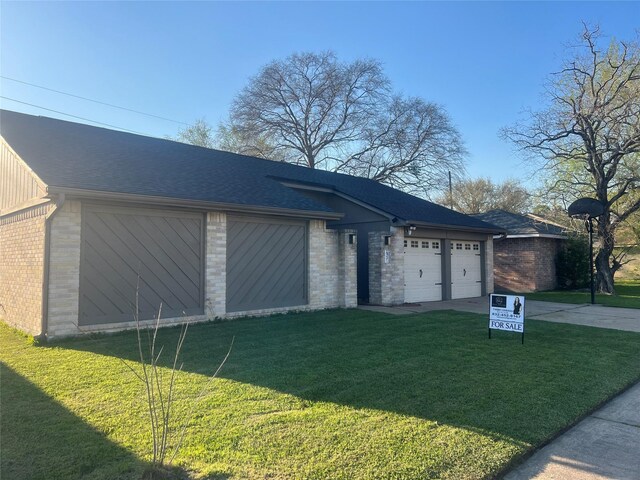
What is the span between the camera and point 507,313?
7566 mm

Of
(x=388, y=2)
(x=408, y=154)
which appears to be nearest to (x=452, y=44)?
(x=388, y=2)

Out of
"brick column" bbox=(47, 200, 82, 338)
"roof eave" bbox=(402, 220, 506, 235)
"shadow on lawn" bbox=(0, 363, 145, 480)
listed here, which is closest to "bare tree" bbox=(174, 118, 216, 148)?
"roof eave" bbox=(402, 220, 506, 235)

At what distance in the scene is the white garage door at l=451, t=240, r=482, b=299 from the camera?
1518 centimetres

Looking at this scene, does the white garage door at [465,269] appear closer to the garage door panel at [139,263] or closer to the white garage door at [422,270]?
the white garage door at [422,270]

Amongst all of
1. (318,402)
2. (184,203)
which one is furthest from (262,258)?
(318,402)

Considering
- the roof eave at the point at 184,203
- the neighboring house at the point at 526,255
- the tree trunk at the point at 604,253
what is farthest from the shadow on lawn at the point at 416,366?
the tree trunk at the point at 604,253

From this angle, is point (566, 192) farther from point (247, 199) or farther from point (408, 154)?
point (247, 199)

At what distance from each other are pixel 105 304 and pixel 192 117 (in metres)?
22.6

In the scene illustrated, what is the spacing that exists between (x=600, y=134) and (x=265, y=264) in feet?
48.0

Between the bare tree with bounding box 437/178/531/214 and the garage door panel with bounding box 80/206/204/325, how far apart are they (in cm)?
3076

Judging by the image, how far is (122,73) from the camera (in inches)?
607

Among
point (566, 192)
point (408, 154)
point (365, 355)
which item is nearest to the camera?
point (365, 355)

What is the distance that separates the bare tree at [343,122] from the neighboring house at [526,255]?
11.0m

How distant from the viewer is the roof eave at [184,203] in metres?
7.21
